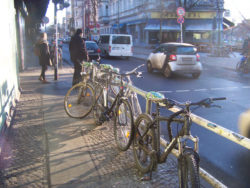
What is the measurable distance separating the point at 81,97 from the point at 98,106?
0.79 meters

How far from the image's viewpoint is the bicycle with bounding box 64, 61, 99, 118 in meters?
6.02

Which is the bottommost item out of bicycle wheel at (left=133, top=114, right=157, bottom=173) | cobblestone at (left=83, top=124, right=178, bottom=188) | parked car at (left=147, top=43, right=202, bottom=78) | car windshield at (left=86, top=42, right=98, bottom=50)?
cobblestone at (left=83, top=124, right=178, bottom=188)

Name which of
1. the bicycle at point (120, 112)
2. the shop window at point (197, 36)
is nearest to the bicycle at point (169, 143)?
the bicycle at point (120, 112)

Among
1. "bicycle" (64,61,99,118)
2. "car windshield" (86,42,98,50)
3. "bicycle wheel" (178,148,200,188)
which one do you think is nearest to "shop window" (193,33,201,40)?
"car windshield" (86,42,98,50)

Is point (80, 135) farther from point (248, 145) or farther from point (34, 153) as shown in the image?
point (248, 145)

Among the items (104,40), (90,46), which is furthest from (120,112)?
(104,40)

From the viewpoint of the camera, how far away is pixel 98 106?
5.50m

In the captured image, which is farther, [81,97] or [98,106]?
[81,97]

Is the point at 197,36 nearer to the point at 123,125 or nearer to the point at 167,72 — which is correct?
the point at 167,72

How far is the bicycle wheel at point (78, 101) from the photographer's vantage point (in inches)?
238

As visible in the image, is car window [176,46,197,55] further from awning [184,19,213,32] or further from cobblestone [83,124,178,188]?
awning [184,19,213,32]

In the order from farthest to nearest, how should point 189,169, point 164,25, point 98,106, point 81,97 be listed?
point 164,25
point 81,97
point 98,106
point 189,169

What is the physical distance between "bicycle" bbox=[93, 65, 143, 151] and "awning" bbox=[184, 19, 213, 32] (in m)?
40.0

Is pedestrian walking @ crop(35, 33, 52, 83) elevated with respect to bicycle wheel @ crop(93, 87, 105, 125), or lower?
elevated
